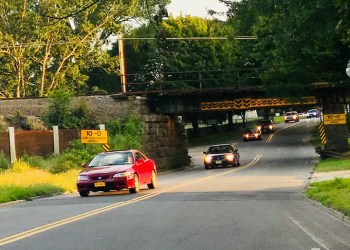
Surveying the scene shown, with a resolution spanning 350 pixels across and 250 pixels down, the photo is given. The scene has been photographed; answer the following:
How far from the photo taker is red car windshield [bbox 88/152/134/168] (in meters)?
22.5

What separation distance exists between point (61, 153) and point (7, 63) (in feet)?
85.9

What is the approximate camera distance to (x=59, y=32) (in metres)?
61.1

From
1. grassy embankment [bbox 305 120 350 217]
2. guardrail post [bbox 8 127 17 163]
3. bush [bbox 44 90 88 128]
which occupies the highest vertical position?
bush [bbox 44 90 88 128]

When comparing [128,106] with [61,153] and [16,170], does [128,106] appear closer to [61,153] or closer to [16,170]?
[61,153]

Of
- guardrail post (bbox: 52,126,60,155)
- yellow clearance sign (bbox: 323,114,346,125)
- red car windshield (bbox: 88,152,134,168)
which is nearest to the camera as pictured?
red car windshield (bbox: 88,152,134,168)

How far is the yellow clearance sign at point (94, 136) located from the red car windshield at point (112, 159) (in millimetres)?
11249

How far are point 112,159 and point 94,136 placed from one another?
12173 millimetres

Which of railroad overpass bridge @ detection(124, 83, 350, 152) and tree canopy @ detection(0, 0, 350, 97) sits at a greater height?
tree canopy @ detection(0, 0, 350, 97)

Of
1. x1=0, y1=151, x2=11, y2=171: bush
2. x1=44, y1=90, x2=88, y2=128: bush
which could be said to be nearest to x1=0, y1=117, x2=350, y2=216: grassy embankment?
x1=0, y1=151, x2=11, y2=171: bush

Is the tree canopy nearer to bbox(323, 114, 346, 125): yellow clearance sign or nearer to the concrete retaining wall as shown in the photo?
the concrete retaining wall

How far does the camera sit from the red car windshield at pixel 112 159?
73.7 ft

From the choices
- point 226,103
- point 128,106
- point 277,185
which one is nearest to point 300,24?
point 277,185

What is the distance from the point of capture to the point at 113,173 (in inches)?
838

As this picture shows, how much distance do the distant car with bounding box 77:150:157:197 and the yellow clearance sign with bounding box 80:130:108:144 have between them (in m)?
11.2
